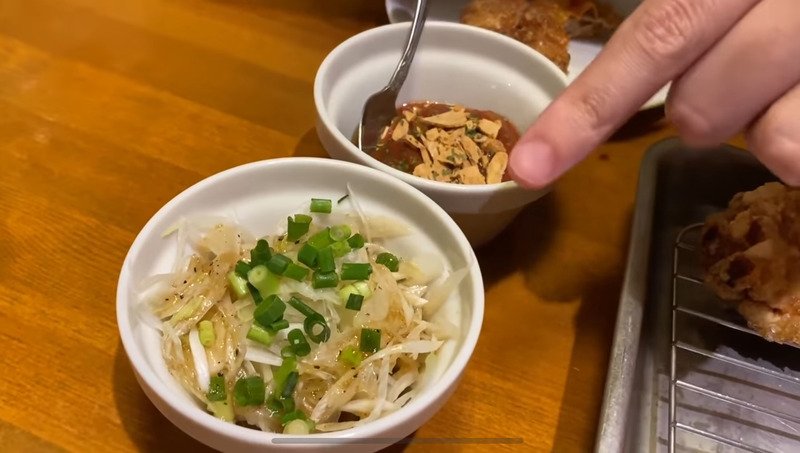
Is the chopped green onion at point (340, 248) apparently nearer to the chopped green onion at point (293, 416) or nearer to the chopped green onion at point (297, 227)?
the chopped green onion at point (297, 227)

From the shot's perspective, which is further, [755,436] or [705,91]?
[755,436]

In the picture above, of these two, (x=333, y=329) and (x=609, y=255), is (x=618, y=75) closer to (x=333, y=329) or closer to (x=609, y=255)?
(x=609, y=255)

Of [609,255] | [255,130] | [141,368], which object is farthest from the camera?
[255,130]

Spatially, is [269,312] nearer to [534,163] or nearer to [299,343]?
[299,343]

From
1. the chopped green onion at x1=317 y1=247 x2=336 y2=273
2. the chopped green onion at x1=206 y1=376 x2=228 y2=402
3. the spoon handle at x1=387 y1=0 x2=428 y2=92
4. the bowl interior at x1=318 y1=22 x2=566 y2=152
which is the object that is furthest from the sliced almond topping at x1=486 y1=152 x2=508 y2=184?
the chopped green onion at x1=206 y1=376 x2=228 y2=402

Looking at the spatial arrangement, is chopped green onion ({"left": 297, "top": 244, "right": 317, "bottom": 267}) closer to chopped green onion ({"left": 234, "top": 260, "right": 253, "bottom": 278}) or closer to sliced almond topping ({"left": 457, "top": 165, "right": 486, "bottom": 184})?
chopped green onion ({"left": 234, "top": 260, "right": 253, "bottom": 278})

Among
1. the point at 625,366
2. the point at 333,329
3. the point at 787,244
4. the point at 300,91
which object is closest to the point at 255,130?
the point at 300,91
